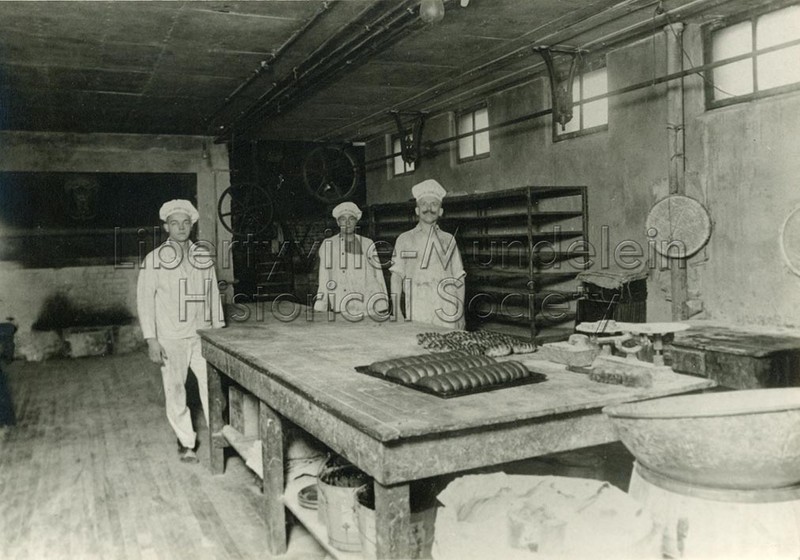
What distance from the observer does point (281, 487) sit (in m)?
2.99

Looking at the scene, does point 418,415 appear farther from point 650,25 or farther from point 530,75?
point 530,75

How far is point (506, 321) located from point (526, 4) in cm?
354

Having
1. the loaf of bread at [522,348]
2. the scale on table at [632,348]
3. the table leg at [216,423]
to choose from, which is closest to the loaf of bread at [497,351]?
the loaf of bread at [522,348]

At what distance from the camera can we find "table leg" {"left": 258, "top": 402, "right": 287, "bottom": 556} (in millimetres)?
2947

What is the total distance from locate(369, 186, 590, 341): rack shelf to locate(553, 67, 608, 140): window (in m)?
0.62

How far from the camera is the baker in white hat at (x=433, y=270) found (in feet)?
17.5

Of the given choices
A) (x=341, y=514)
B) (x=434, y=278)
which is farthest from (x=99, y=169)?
(x=341, y=514)

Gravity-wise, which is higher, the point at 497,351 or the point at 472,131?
the point at 472,131

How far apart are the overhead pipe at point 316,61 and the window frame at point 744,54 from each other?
230cm

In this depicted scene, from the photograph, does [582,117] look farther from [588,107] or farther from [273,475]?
[273,475]

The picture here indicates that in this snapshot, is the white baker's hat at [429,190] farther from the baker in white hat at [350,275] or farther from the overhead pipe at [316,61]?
the overhead pipe at [316,61]

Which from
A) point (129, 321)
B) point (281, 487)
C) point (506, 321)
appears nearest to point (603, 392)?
point (281, 487)

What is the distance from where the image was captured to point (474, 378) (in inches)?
89.0

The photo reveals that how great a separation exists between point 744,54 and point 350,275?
11.3 feet
